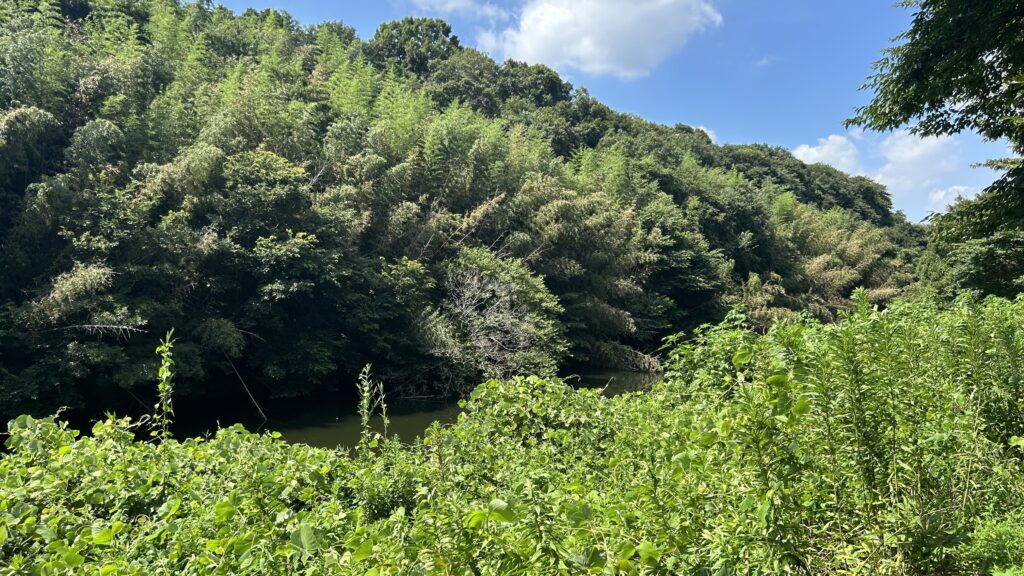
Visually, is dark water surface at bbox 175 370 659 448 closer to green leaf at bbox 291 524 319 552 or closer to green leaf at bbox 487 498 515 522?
green leaf at bbox 291 524 319 552

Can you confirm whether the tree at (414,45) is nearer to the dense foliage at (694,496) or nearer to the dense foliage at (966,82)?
the dense foliage at (966,82)

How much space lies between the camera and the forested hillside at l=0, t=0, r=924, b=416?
37.8ft

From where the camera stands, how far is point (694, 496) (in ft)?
6.39

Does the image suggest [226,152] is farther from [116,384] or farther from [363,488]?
[363,488]

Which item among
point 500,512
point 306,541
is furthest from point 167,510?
point 500,512

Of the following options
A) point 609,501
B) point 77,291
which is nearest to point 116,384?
point 77,291


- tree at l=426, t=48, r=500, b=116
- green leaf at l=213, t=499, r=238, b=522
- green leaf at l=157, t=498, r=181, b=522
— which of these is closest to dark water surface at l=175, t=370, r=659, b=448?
green leaf at l=157, t=498, r=181, b=522

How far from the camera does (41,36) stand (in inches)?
510

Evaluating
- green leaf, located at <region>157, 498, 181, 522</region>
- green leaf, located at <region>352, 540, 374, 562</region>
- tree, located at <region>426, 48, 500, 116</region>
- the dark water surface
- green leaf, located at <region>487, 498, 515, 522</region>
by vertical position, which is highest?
tree, located at <region>426, 48, 500, 116</region>

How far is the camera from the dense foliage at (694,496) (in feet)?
5.53

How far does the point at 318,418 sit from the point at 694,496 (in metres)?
12.9

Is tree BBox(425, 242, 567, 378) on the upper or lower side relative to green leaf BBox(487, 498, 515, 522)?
upper

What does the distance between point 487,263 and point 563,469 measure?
1419 centimetres

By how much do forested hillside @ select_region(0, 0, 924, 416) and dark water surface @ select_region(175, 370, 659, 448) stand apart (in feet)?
2.45
